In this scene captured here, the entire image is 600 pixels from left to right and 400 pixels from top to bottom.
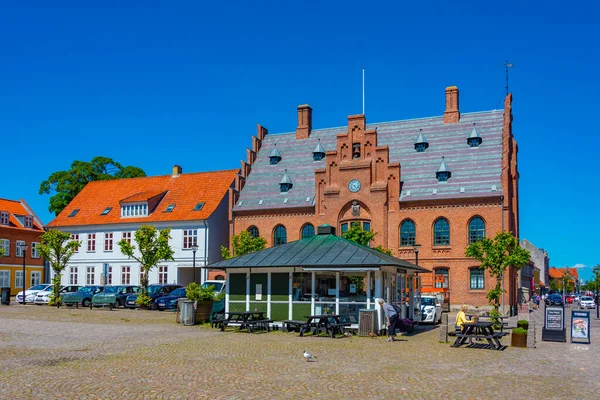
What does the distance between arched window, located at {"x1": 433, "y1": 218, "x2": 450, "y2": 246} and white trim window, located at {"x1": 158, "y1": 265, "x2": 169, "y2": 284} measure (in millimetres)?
22754

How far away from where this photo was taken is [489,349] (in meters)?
19.5

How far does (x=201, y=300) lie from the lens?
28.0 metres

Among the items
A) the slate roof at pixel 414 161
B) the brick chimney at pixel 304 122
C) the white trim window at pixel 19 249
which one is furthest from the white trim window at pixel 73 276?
the brick chimney at pixel 304 122

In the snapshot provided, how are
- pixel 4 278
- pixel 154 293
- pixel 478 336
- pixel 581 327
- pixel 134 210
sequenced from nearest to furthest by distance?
pixel 478 336 → pixel 581 327 → pixel 154 293 → pixel 134 210 → pixel 4 278

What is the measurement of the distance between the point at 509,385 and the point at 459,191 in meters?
35.0

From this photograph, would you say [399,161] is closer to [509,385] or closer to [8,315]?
[8,315]

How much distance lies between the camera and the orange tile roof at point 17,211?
63.5 m

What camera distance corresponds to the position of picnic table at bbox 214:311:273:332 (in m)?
24.4

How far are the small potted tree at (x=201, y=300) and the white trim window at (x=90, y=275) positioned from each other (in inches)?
1266

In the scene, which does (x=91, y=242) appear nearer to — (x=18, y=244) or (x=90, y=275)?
(x=90, y=275)

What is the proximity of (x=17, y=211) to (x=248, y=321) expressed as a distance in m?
48.9

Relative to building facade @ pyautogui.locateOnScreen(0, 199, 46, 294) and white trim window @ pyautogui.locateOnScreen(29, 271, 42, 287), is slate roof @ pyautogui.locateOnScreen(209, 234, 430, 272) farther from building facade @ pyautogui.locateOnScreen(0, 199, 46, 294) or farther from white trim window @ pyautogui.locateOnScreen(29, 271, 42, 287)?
white trim window @ pyautogui.locateOnScreen(29, 271, 42, 287)

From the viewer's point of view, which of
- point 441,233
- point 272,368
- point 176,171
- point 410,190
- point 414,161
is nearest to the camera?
point 272,368

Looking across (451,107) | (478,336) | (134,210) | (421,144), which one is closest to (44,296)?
(134,210)
